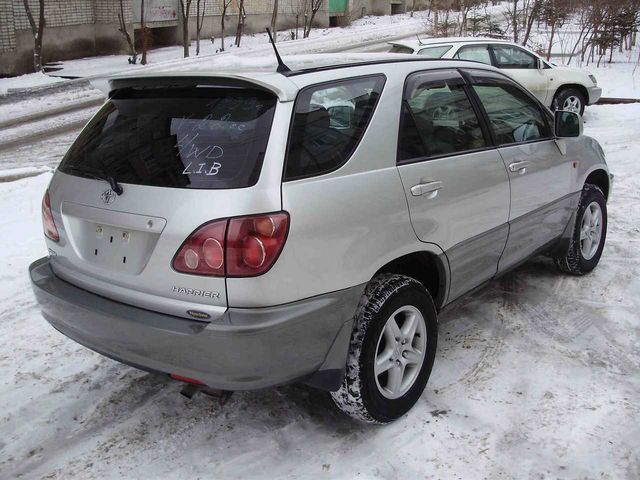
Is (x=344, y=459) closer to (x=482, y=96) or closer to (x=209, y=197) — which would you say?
(x=209, y=197)

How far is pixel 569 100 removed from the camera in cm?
1180

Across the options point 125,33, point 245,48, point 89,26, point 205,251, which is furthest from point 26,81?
point 205,251

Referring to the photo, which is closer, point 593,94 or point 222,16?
point 593,94

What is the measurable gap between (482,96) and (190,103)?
6.27 ft

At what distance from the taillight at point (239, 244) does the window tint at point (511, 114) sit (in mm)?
1938

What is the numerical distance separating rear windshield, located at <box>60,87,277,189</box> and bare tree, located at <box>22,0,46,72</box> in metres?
15.0

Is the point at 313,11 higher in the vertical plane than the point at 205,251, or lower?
higher

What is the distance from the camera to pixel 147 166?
112 inches

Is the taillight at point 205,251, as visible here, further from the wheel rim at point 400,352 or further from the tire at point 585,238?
the tire at point 585,238

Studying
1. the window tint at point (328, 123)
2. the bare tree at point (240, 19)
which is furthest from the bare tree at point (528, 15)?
the window tint at point (328, 123)

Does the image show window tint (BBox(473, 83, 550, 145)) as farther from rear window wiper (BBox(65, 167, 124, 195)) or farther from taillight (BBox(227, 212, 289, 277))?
rear window wiper (BBox(65, 167, 124, 195))

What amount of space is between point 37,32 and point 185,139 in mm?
16058

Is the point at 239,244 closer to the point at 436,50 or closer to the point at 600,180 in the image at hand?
the point at 600,180

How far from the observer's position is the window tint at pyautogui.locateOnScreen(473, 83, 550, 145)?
400cm
